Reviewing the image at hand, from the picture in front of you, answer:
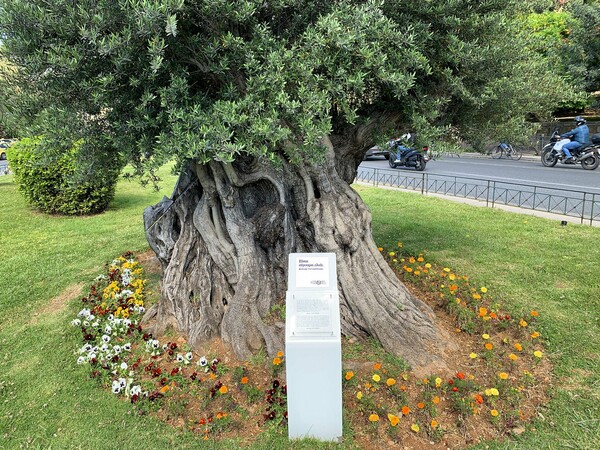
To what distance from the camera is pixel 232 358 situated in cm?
423

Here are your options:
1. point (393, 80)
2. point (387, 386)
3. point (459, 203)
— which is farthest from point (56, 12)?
point (459, 203)

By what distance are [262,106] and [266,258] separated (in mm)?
2101

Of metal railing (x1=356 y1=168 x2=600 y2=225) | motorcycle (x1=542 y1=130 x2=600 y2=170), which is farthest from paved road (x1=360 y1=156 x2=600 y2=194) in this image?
metal railing (x1=356 y1=168 x2=600 y2=225)

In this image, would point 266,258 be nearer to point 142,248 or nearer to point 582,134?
point 142,248

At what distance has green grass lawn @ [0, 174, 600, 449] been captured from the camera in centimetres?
337

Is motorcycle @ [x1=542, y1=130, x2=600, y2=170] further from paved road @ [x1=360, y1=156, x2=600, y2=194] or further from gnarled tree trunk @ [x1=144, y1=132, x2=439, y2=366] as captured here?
gnarled tree trunk @ [x1=144, y1=132, x2=439, y2=366]

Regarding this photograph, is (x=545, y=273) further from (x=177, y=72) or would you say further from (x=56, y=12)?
(x=56, y=12)

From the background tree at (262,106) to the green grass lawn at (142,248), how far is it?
3.65ft

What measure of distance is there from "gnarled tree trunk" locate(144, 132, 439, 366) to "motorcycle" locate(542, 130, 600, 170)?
15.4 m

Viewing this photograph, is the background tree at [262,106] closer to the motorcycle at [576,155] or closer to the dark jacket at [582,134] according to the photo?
the motorcycle at [576,155]

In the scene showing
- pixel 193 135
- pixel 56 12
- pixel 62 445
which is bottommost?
pixel 62 445

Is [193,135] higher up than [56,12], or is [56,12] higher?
[56,12]

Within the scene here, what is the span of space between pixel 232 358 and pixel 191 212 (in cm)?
199

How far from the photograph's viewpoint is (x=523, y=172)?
55.8 feet
